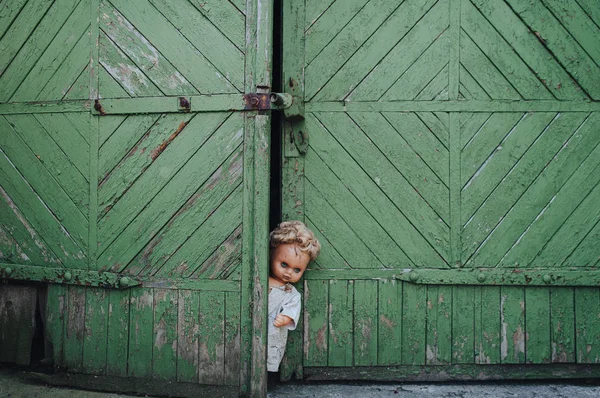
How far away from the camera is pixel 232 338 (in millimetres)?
2168

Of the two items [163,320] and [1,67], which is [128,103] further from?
[163,320]

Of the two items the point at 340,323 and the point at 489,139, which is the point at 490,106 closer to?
the point at 489,139

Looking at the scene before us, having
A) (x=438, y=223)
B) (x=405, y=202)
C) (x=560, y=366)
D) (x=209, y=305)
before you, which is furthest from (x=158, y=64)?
(x=560, y=366)

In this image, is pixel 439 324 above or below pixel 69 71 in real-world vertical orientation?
below

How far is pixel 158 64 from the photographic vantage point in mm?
2215

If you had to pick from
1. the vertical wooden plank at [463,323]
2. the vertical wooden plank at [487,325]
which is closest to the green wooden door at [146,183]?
the vertical wooden plank at [463,323]

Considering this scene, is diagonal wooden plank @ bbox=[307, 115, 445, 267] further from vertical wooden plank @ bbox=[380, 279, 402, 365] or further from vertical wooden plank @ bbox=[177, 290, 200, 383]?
vertical wooden plank @ bbox=[177, 290, 200, 383]

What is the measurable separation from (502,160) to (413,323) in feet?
3.41

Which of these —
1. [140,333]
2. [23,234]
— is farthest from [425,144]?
[23,234]

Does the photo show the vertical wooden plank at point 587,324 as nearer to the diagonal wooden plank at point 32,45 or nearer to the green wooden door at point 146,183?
the green wooden door at point 146,183

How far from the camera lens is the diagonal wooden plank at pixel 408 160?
232 centimetres

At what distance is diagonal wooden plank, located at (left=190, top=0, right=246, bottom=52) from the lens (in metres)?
2.15

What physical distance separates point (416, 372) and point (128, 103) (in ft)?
7.14

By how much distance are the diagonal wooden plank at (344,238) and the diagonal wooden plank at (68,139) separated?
131 centimetres
